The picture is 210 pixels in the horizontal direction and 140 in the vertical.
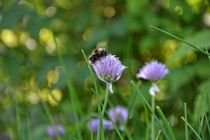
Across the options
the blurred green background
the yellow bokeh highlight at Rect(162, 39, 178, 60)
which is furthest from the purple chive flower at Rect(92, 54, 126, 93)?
the yellow bokeh highlight at Rect(162, 39, 178, 60)

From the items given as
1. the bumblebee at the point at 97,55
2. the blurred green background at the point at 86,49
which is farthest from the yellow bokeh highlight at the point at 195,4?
the bumblebee at the point at 97,55

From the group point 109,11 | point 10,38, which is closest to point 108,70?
point 109,11

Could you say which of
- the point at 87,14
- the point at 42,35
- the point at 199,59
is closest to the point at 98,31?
the point at 87,14

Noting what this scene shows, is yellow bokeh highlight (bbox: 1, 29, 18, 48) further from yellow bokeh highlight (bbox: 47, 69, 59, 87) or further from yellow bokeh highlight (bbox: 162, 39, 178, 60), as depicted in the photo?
yellow bokeh highlight (bbox: 162, 39, 178, 60)

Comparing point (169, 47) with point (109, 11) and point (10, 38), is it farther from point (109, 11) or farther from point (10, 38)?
point (10, 38)

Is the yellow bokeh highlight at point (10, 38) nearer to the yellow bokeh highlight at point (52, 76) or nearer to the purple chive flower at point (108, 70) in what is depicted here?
the yellow bokeh highlight at point (52, 76)

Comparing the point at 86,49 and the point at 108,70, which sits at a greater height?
the point at 108,70

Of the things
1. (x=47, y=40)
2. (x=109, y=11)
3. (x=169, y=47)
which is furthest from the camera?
(x=47, y=40)
